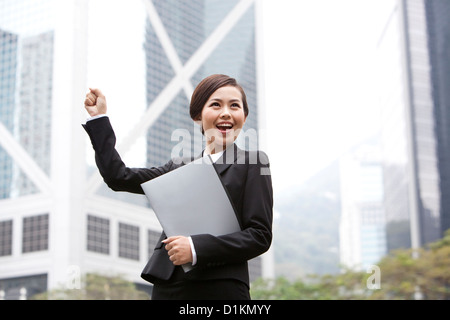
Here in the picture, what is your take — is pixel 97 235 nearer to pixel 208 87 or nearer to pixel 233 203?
pixel 208 87

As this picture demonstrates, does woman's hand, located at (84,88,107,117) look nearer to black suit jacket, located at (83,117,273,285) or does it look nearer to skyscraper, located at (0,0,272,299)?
black suit jacket, located at (83,117,273,285)

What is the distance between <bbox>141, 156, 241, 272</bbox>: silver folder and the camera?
1909 millimetres

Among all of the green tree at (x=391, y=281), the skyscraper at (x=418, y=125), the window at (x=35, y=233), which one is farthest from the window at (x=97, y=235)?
the skyscraper at (x=418, y=125)

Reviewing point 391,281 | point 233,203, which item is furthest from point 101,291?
point 233,203

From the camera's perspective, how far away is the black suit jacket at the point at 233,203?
1.87 m

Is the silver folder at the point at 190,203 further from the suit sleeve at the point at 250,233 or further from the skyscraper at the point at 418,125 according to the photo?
the skyscraper at the point at 418,125

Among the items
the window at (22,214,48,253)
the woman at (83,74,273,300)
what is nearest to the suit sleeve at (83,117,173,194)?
the woman at (83,74,273,300)

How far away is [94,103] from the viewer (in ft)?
6.75

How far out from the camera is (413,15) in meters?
75.4

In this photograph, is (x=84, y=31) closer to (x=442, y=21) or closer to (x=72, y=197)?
(x=72, y=197)

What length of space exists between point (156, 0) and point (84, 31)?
9.83m

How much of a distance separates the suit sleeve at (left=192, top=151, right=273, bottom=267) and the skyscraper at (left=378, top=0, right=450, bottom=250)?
67.4m

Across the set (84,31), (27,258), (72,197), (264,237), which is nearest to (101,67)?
(84,31)

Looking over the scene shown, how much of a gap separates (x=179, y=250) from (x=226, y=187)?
9.8 inches
